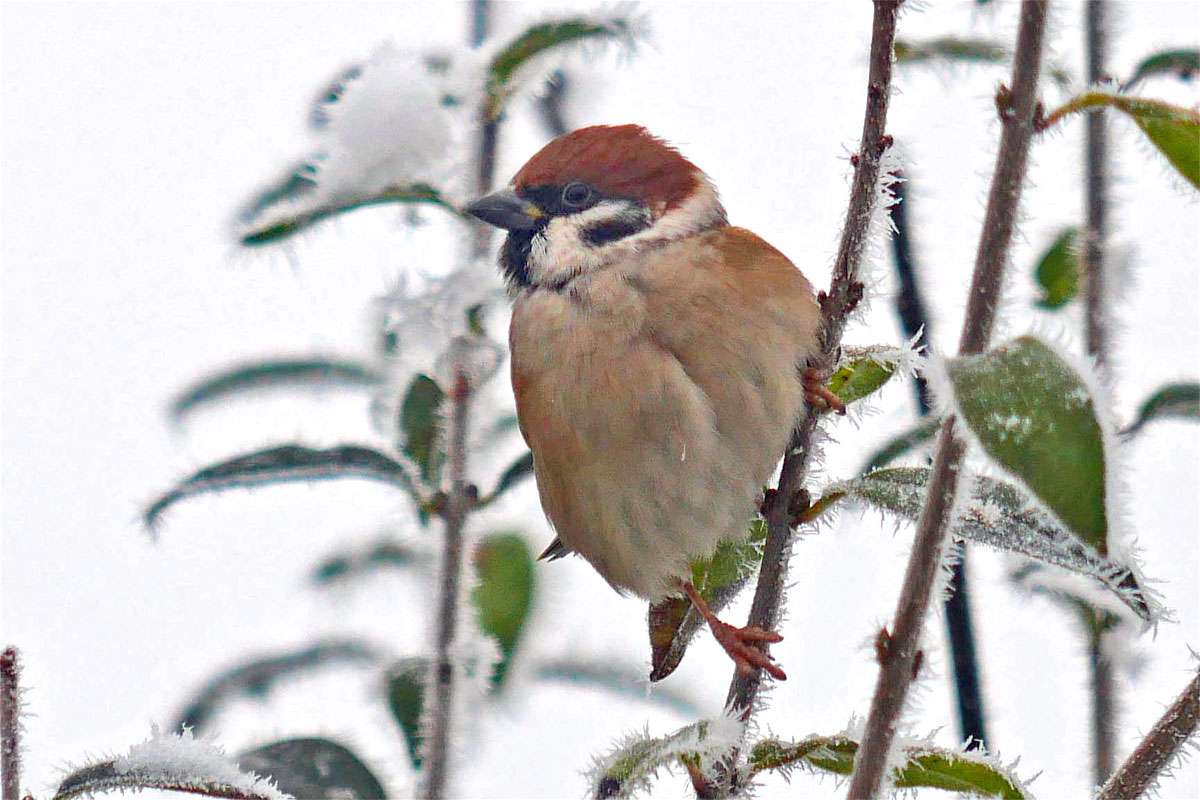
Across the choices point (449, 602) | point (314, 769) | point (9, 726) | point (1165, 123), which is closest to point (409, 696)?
point (449, 602)

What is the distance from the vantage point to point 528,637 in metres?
2.66

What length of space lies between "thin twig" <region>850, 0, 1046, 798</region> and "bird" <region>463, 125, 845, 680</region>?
3.08ft

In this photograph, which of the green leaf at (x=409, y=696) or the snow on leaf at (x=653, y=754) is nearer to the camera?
the snow on leaf at (x=653, y=754)

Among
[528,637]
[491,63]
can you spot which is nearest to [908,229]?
[491,63]

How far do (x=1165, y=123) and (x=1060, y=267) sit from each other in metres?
1.48

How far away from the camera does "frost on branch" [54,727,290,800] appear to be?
142cm

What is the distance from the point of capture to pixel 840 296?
1.53 meters

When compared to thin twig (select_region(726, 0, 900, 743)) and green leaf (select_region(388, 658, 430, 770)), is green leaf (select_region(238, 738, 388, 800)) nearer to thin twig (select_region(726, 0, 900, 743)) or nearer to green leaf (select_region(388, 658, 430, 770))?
green leaf (select_region(388, 658, 430, 770))

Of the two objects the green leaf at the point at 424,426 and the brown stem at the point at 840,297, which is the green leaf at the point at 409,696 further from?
the brown stem at the point at 840,297

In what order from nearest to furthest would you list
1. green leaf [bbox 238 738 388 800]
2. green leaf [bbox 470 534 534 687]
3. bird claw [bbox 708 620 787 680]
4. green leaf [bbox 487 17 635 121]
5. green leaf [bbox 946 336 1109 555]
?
green leaf [bbox 946 336 1109 555]
bird claw [bbox 708 620 787 680]
green leaf [bbox 238 738 388 800]
green leaf [bbox 487 17 635 121]
green leaf [bbox 470 534 534 687]

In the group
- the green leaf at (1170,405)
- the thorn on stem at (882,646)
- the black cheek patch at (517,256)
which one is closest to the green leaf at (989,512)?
the thorn on stem at (882,646)

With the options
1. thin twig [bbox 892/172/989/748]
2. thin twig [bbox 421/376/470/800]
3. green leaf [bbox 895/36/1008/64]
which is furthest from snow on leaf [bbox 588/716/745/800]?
green leaf [bbox 895/36/1008/64]

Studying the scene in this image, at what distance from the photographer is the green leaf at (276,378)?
2877mm

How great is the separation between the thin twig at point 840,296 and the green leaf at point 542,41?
0.95 m
